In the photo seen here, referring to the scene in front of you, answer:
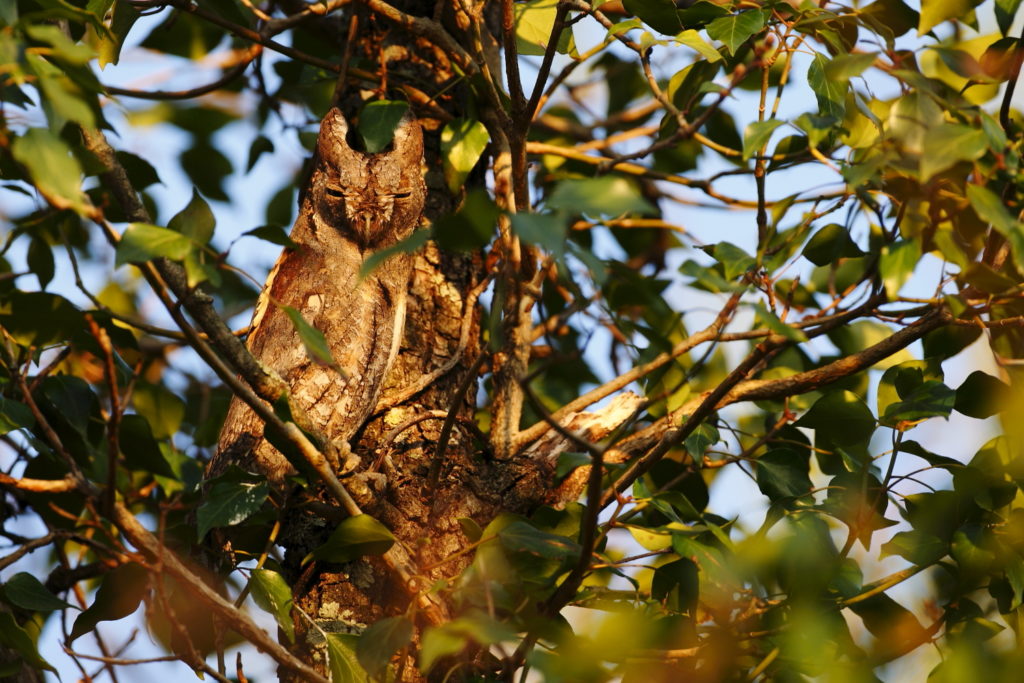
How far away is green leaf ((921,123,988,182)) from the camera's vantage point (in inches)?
43.6

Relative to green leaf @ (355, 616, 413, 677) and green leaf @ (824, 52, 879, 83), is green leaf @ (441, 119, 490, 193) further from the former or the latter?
green leaf @ (355, 616, 413, 677)

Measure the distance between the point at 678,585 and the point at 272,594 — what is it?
34.1 inches

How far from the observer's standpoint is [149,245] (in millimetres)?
1199

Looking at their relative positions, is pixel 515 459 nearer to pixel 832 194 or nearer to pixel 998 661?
pixel 832 194

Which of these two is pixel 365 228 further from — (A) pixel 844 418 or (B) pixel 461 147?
(A) pixel 844 418

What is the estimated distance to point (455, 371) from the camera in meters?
2.35

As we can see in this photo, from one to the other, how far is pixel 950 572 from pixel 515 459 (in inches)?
39.7

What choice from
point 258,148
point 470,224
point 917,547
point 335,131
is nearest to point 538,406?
point 470,224

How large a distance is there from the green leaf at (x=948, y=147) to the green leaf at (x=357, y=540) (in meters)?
1.07

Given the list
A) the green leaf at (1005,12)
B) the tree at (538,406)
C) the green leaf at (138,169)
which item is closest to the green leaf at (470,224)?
the tree at (538,406)

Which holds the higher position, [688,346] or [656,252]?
[656,252]

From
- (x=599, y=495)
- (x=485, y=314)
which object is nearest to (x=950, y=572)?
→ (x=599, y=495)

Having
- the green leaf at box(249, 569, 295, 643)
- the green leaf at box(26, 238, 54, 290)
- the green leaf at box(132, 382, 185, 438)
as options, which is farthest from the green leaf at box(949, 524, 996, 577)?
the green leaf at box(132, 382, 185, 438)

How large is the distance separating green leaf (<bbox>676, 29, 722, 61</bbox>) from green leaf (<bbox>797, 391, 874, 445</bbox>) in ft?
2.75
